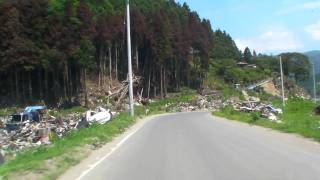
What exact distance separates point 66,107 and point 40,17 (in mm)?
12023

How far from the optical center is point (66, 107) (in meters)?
77.4

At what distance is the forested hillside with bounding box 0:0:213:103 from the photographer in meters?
75.8

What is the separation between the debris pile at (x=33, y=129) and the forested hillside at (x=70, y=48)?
21.3 meters

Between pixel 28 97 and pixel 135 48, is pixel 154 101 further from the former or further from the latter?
pixel 28 97

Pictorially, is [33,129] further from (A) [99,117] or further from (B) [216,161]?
(B) [216,161]

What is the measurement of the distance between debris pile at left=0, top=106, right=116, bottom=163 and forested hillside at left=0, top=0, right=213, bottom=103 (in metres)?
21.3

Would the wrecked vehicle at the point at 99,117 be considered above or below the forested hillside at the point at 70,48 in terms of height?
below

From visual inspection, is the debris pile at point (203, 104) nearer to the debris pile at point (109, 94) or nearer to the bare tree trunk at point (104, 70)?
the debris pile at point (109, 94)

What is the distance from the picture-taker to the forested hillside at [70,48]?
75.8 metres

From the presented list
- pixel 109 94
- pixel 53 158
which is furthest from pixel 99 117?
pixel 109 94

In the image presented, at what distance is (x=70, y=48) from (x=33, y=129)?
40198 millimetres

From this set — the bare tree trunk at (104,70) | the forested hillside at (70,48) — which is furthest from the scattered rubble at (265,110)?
the bare tree trunk at (104,70)

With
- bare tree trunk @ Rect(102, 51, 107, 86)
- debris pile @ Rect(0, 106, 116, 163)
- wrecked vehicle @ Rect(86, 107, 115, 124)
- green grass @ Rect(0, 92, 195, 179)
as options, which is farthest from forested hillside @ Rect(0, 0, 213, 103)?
green grass @ Rect(0, 92, 195, 179)

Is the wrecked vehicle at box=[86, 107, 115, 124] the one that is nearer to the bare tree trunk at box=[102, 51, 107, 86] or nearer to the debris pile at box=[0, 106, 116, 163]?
the debris pile at box=[0, 106, 116, 163]
